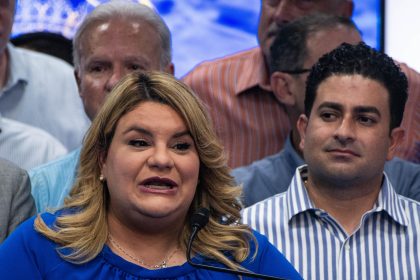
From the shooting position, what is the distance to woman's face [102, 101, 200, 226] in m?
2.63

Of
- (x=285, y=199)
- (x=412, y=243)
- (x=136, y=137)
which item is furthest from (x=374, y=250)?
(x=136, y=137)

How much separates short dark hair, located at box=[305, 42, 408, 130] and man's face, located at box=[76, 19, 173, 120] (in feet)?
1.90

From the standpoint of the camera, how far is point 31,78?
4.27 m

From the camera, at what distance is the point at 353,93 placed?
3.21m

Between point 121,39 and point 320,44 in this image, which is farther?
point 320,44

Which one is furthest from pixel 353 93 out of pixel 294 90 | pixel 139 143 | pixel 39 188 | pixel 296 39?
pixel 39 188

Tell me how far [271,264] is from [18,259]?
2.07 ft

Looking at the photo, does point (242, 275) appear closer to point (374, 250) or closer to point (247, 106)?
point (374, 250)

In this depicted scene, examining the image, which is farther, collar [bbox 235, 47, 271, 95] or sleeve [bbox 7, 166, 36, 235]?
collar [bbox 235, 47, 271, 95]

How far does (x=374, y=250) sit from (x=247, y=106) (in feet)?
3.44

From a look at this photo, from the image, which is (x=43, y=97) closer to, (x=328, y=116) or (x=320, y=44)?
(x=320, y=44)

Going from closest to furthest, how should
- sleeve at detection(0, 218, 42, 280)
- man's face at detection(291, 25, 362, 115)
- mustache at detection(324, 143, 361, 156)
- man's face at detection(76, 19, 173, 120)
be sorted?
sleeve at detection(0, 218, 42, 280)
mustache at detection(324, 143, 361, 156)
man's face at detection(76, 19, 173, 120)
man's face at detection(291, 25, 362, 115)

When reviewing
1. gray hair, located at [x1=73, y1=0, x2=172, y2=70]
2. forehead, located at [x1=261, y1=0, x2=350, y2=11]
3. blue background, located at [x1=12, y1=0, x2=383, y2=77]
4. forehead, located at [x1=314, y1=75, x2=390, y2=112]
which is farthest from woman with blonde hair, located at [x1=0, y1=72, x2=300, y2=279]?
blue background, located at [x1=12, y1=0, x2=383, y2=77]

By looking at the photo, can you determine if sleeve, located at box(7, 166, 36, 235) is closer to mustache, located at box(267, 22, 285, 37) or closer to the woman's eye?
the woman's eye
